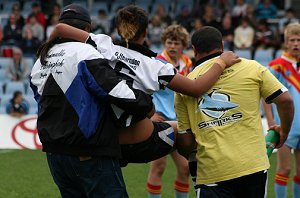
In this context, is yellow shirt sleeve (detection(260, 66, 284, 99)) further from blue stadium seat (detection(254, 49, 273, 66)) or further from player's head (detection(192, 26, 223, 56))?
blue stadium seat (detection(254, 49, 273, 66))

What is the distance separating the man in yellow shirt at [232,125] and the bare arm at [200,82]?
0.08 meters

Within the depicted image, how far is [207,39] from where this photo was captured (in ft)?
18.1

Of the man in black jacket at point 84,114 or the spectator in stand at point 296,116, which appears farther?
the spectator in stand at point 296,116

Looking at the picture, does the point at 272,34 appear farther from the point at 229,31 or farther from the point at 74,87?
the point at 74,87

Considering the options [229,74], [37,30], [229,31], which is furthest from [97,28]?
[229,74]

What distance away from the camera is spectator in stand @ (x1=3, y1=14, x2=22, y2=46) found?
1914 centimetres

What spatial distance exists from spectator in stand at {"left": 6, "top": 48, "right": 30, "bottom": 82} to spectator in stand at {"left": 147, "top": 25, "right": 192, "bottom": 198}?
989cm

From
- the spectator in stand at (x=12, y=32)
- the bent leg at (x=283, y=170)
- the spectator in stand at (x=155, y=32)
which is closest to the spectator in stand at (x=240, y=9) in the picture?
the spectator in stand at (x=155, y=32)

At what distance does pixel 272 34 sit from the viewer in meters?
19.3

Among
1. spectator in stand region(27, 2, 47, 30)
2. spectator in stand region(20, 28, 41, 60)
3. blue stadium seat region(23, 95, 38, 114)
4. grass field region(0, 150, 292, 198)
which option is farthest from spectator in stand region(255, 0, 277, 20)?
grass field region(0, 150, 292, 198)

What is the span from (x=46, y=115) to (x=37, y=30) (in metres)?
14.3

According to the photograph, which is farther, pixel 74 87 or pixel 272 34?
pixel 272 34

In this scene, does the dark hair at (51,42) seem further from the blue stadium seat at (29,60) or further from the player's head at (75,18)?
the blue stadium seat at (29,60)

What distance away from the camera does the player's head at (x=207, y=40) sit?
18.1 feet
